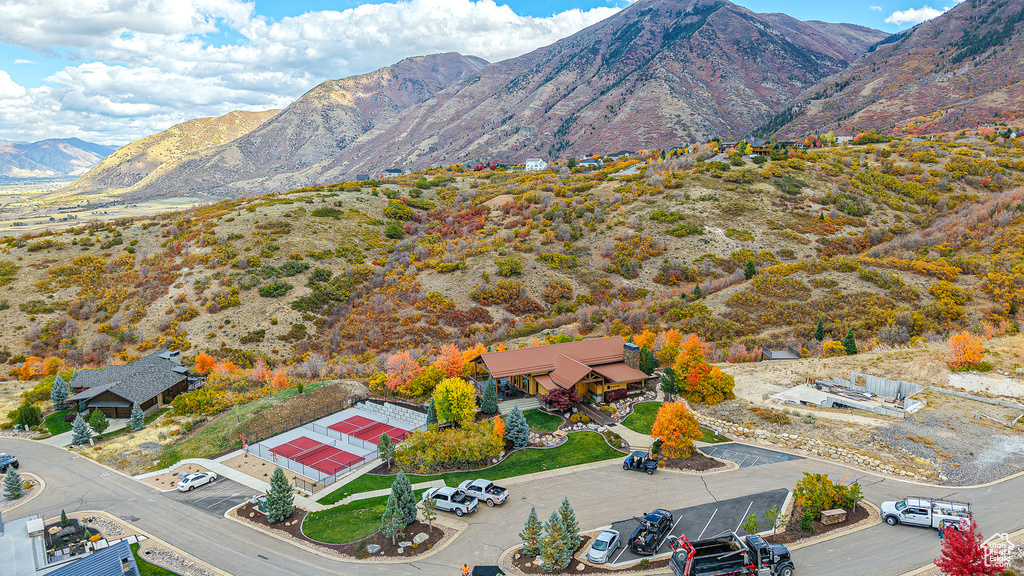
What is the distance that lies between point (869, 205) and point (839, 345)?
50867mm

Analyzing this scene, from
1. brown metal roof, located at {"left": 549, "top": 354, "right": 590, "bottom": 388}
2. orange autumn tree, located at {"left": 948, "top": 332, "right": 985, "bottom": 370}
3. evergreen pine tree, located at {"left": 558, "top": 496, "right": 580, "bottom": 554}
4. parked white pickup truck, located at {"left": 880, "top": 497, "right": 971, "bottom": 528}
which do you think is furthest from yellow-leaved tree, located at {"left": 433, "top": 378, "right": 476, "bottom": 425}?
orange autumn tree, located at {"left": 948, "top": 332, "right": 985, "bottom": 370}

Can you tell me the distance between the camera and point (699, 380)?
3266 centimetres

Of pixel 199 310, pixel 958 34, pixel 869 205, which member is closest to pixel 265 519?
pixel 199 310

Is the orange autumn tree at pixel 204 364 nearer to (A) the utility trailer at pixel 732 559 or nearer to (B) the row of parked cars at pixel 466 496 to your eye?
(B) the row of parked cars at pixel 466 496

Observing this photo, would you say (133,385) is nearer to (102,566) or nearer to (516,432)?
(102,566)

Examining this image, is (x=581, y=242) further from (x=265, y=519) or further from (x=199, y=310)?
(x=265, y=519)

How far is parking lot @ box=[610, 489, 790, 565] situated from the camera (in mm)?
19302

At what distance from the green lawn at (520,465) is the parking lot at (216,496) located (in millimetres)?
4356

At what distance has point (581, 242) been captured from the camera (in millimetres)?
74188

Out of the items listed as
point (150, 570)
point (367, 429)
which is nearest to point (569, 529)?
point (150, 570)

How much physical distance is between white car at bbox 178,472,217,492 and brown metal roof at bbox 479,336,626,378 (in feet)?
56.4

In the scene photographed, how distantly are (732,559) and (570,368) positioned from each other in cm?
1878

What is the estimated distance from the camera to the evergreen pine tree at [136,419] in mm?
35656

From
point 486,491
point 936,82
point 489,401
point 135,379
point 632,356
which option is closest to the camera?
point 486,491
